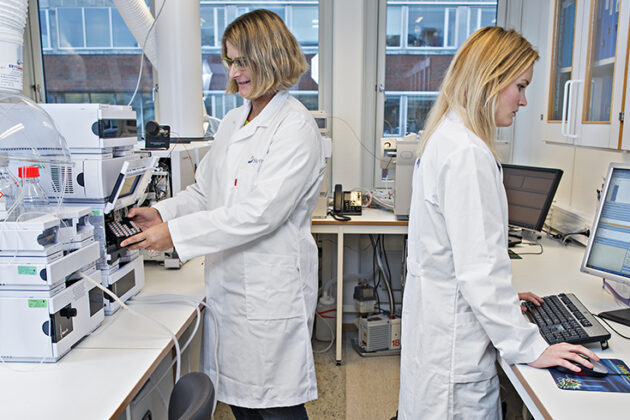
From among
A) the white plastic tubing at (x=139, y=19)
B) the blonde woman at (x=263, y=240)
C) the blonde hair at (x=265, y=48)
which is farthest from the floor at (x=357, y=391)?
the white plastic tubing at (x=139, y=19)

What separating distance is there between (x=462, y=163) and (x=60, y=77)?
317 centimetres

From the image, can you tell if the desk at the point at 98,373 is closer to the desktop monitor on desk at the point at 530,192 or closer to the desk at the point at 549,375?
the desk at the point at 549,375

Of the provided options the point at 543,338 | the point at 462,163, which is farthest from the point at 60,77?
the point at 543,338

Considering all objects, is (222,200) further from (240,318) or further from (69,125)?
(69,125)

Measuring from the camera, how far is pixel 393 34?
3301 mm

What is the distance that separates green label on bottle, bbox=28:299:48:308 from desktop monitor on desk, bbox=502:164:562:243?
186cm

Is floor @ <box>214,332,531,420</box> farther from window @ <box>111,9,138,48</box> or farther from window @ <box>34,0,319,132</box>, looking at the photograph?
window @ <box>111,9,138,48</box>

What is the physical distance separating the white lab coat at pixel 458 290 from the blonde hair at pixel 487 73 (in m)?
0.05

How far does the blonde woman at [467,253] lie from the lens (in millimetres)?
1088

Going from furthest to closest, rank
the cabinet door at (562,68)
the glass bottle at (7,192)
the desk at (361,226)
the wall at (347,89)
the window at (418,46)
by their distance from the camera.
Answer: the window at (418,46), the wall at (347,89), the desk at (361,226), the cabinet door at (562,68), the glass bottle at (7,192)

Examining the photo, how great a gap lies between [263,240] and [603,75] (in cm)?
145

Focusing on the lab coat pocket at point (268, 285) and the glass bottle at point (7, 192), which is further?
the lab coat pocket at point (268, 285)

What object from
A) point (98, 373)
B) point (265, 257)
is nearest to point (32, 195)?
point (98, 373)

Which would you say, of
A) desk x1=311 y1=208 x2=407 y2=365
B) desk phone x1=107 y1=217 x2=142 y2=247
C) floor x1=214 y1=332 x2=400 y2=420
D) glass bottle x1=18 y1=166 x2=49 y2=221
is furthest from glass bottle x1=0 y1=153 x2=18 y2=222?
desk x1=311 y1=208 x2=407 y2=365
